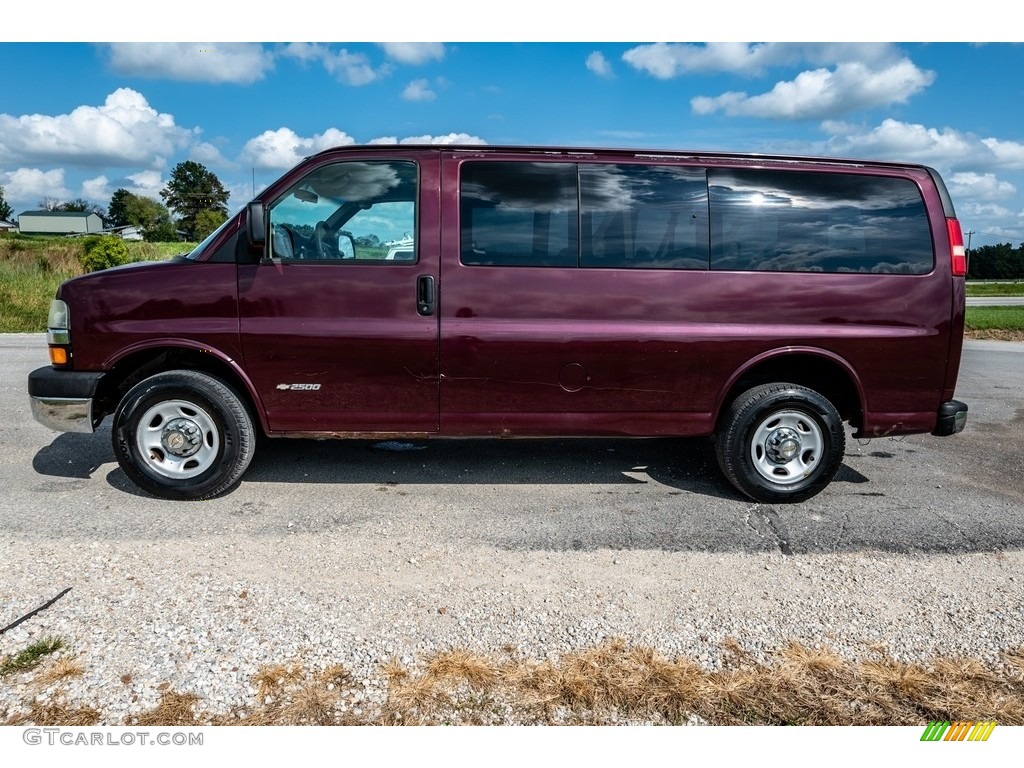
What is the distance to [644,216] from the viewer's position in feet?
15.1

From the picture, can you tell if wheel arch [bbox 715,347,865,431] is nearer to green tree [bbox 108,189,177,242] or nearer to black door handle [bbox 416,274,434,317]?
black door handle [bbox 416,274,434,317]

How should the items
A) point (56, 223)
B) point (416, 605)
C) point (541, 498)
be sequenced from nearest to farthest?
point (416, 605)
point (541, 498)
point (56, 223)

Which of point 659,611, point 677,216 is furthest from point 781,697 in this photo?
point 677,216

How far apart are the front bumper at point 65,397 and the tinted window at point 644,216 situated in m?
3.12

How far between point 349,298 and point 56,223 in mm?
118733

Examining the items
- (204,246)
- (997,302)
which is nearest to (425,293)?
(204,246)

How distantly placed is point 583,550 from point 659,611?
759 millimetres

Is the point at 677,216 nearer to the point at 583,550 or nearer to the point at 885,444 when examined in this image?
the point at 583,550

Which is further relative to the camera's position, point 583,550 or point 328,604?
point 583,550

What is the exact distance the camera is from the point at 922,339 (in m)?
4.71

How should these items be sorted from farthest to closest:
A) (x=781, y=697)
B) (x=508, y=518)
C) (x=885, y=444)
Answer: (x=885, y=444) → (x=508, y=518) → (x=781, y=697)

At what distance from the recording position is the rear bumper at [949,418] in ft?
15.8

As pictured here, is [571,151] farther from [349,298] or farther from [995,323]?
[995,323]
